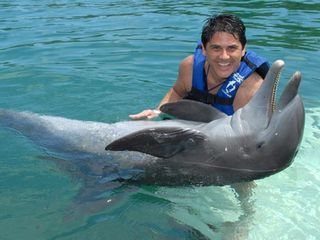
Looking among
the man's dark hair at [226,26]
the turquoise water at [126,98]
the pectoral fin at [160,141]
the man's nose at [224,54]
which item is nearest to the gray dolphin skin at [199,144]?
the pectoral fin at [160,141]

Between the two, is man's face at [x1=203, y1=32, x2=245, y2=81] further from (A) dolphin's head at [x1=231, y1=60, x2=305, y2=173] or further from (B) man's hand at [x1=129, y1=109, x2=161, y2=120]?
(B) man's hand at [x1=129, y1=109, x2=161, y2=120]

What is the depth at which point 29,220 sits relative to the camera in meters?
4.68

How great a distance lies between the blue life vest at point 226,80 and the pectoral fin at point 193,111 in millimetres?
692

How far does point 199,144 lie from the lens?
455 centimetres

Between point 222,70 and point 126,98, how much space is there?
8.18 feet

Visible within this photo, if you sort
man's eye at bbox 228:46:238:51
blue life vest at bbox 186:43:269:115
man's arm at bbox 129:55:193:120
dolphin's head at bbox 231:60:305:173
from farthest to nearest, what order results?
man's arm at bbox 129:55:193:120, blue life vest at bbox 186:43:269:115, man's eye at bbox 228:46:238:51, dolphin's head at bbox 231:60:305:173

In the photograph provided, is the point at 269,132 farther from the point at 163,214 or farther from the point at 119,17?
the point at 119,17

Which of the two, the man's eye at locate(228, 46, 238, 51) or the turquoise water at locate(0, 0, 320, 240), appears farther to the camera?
the man's eye at locate(228, 46, 238, 51)

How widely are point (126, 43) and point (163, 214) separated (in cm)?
623

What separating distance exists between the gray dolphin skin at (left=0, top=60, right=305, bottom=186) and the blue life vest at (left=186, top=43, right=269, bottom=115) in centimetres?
75

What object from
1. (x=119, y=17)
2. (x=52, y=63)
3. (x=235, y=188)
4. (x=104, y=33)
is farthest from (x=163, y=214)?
(x=119, y=17)

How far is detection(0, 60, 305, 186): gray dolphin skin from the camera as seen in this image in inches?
164

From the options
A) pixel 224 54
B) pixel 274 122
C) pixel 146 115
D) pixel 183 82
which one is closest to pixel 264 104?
pixel 274 122

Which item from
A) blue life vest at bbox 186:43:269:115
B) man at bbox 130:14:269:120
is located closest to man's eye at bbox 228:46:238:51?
man at bbox 130:14:269:120
